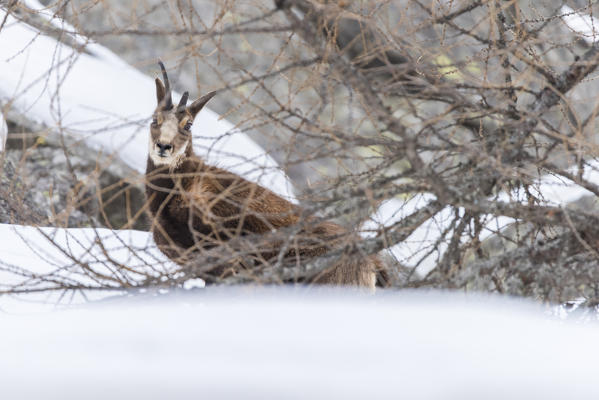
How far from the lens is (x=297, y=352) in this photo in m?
2.71

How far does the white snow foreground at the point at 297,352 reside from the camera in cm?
253

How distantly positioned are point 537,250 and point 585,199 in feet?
24.7

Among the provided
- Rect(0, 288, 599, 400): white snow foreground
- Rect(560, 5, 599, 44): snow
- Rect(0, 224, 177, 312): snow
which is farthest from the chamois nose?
Rect(560, 5, 599, 44): snow

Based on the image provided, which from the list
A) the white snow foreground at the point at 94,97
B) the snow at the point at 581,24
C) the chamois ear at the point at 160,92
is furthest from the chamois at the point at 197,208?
the white snow foreground at the point at 94,97

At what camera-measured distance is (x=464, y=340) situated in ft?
9.36

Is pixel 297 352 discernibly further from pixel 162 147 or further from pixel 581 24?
pixel 581 24

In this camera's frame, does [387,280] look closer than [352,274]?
No

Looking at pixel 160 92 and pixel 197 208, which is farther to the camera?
pixel 160 92

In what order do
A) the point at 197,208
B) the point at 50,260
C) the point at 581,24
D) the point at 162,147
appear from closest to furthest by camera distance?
the point at 197,208 < the point at 162,147 < the point at 50,260 < the point at 581,24

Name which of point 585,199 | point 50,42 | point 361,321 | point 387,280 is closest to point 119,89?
point 50,42

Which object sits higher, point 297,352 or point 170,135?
point 170,135

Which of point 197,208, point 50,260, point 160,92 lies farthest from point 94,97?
point 197,208

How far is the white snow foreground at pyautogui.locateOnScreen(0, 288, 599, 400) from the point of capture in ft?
8.29

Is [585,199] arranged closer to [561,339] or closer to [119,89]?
[119,89]
